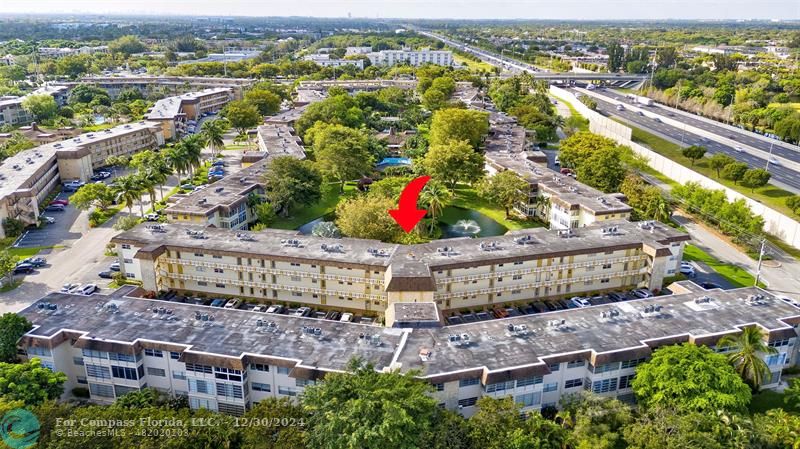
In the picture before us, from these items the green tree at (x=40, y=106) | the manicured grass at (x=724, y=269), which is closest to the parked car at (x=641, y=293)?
the manicured grass at (x=724, y=269)

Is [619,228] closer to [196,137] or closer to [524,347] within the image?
[524,347]

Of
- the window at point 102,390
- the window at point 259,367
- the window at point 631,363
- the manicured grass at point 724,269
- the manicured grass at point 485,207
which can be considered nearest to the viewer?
the window at point 259,367

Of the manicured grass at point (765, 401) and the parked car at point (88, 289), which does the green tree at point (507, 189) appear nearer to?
the manicured grass at point (765, 401)

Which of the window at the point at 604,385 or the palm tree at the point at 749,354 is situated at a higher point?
the palm tree at the point at 749,354

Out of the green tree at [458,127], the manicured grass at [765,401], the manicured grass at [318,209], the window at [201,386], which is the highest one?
the green tree at [458,127]

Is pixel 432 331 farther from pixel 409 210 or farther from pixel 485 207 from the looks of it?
pixel 485 207

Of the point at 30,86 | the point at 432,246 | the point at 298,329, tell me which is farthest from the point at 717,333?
the point at 30,86
